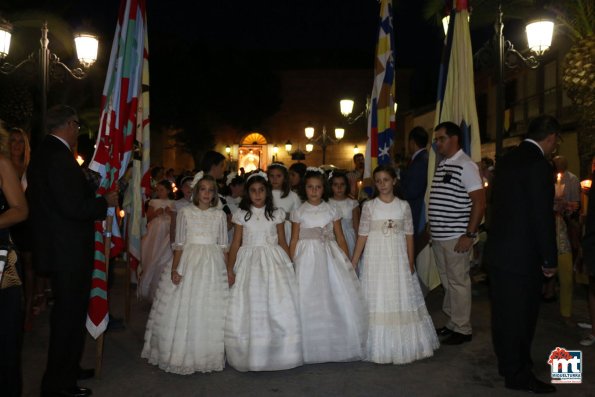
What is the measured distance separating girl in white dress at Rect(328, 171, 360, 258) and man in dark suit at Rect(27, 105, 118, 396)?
3.18m

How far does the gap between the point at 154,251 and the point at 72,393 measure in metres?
Result: 4.41

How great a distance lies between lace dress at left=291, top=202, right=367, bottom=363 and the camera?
5531mm

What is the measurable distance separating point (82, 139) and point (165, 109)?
5797mm

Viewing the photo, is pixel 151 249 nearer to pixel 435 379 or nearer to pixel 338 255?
pixel 338 255

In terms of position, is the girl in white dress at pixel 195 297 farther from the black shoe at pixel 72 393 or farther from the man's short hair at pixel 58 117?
the man's short hair at pixel 58 117

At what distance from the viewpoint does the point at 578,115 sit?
34.7 ft

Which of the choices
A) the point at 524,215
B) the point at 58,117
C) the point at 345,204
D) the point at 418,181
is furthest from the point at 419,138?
the point at 58,117

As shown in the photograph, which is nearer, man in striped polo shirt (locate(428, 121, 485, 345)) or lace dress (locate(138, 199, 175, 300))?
man in striped polo shirt (locate(428, 121, 485, 345))

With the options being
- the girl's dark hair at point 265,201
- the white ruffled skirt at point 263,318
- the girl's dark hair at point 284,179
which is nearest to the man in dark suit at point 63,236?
the white ruffled skirt at point 263,318

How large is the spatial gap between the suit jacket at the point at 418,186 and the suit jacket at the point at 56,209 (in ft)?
13.2

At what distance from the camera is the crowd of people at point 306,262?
446 centimetres

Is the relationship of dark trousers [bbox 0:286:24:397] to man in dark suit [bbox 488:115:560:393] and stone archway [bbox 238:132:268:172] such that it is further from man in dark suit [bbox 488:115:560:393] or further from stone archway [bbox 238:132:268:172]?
stone archway [bbox 238:132:268:172]

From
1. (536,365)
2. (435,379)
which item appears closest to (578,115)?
(536,365)

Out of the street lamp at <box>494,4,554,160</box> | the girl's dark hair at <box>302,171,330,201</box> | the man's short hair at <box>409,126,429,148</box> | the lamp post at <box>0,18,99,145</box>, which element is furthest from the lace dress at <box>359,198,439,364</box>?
the lamp post at <box>0,18,99,145</box>
